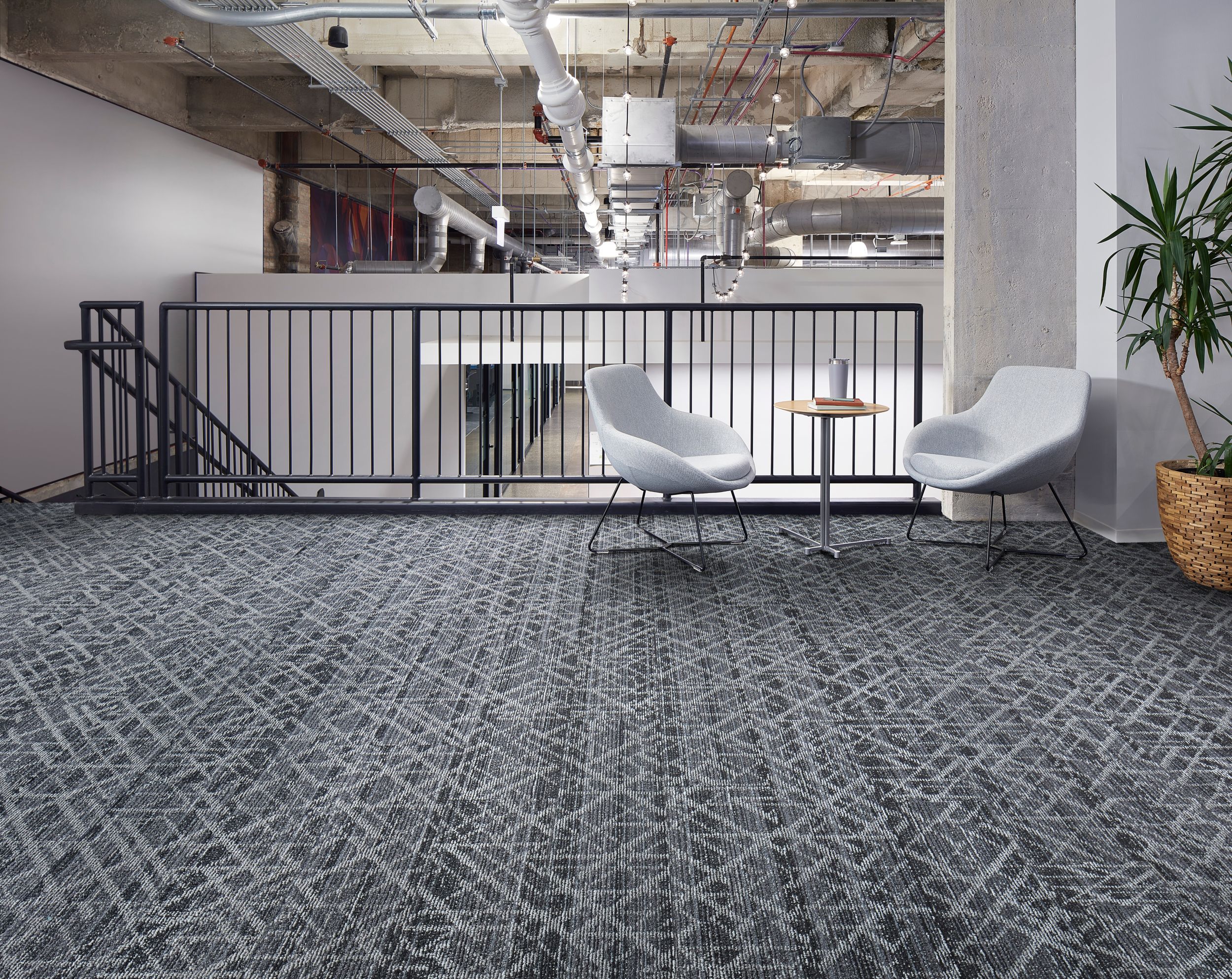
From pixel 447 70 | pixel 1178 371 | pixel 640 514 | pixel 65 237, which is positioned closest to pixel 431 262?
pixel 447 70

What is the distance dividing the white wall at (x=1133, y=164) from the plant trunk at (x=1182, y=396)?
0.46m

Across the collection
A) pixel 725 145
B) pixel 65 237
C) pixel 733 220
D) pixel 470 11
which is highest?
pixel 470 11

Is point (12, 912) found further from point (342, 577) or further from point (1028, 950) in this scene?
point (342, 577)

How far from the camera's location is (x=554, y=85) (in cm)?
589

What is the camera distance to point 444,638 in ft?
9.82

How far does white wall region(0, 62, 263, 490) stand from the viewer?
7.32 metres

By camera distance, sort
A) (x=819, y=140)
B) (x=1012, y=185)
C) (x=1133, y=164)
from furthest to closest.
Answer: (x=819, y=140) → (x=1012, y=185) → (x=1133, y=164)

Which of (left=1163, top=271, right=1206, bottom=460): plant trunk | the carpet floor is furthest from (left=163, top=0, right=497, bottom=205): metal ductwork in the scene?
(left=1163, top=271, right=1206, bottom=460): plant trunk

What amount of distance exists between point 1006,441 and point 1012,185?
4.85 feet

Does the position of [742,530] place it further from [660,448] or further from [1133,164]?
[1133,164]

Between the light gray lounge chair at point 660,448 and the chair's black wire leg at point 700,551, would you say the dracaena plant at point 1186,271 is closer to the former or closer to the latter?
the light gray lounge chair at point 660,448

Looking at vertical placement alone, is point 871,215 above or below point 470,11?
below

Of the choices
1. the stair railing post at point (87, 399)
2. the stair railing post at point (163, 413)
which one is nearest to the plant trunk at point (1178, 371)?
the stair railing post at point (163, 413)

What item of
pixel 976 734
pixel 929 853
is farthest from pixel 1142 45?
pixel 929 853
